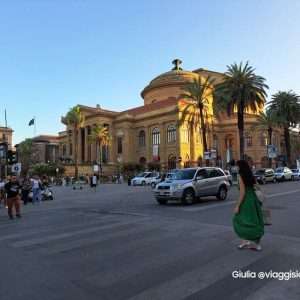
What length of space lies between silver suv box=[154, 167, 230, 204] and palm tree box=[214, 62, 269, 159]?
68.8ft

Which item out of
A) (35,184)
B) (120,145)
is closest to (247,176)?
(35,184)

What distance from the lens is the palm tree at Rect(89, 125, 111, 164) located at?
256 feet

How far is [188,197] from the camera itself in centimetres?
1769

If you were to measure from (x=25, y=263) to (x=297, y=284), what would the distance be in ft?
15.4

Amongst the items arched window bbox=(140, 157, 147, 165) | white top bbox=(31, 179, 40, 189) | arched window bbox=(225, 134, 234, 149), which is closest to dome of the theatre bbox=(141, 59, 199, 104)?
arched window bbox=(225, 134, 234, 149)

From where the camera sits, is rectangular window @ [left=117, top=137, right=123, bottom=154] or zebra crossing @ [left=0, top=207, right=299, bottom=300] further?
rectangular window @ [left=117, top=137, right=123, bottom=154]

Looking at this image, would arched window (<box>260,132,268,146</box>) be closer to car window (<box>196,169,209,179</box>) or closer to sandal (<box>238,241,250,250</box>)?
car window (<box>196,169,209,179</box>)

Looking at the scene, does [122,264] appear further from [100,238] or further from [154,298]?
[100,238]

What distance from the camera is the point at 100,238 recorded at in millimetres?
9383

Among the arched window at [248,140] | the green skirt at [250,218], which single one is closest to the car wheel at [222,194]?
the green skirt at [250,218]

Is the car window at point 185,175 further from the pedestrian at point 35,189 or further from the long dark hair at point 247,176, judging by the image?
the long dark hair at point 247,176

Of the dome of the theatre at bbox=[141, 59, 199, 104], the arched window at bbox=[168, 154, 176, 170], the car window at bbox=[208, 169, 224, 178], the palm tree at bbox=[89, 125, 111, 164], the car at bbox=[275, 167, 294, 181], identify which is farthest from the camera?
the dome of the theatre at bbox=[141, 59, 199, 104]

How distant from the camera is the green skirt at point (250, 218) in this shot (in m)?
7.19

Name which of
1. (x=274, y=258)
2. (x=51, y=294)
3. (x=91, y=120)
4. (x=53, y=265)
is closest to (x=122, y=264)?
(x=53, y=265)
